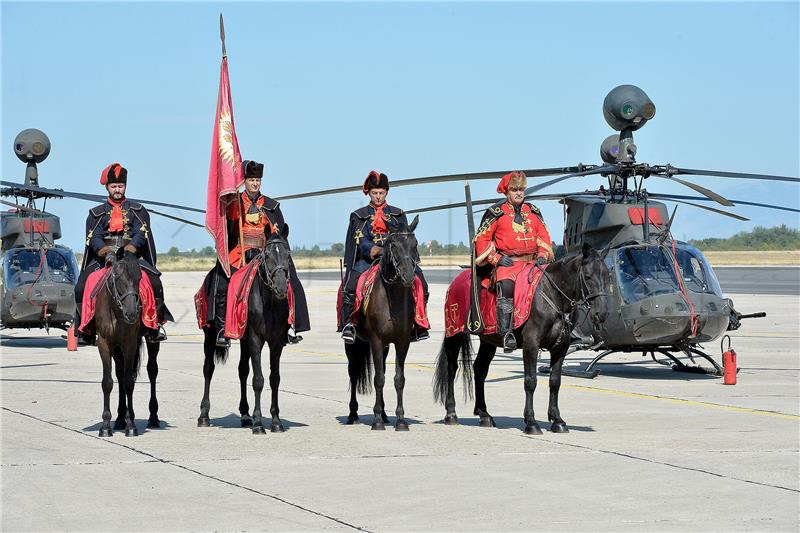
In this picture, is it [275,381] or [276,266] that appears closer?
[276,266]

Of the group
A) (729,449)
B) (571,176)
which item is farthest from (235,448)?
(571,176)

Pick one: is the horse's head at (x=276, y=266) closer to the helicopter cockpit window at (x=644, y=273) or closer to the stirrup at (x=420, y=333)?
the stirrup at (x=420, y=333)

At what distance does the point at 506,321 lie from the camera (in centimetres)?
1202

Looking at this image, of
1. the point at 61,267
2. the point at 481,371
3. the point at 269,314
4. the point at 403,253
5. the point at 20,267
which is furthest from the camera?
the point at 61,267

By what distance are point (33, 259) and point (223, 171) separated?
507 inches

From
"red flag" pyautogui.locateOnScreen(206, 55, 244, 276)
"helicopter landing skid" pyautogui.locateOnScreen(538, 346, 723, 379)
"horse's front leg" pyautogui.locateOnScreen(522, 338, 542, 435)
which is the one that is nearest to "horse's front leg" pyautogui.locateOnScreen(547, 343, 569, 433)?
"horse's front leg" pyautogui.locateOnScreen(522, 338, 542, 435)

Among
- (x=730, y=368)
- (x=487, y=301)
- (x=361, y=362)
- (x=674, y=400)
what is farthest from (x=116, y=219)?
(x=730, y=368)

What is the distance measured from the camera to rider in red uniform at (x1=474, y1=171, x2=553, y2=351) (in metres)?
12.2

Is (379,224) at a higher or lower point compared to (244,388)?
higher

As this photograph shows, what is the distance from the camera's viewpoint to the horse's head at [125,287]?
11359 mm

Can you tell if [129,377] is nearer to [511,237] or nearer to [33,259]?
[511,237]

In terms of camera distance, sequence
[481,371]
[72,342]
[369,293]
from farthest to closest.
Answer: [72,342], [481,371], [369,293]

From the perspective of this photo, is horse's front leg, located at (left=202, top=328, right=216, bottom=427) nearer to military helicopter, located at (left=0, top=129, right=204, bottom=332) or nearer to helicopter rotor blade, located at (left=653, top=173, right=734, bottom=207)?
helicopter rotor blade, located at (left=653, top=173, right=734, bottom=207)

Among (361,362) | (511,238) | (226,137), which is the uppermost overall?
(226,137)
